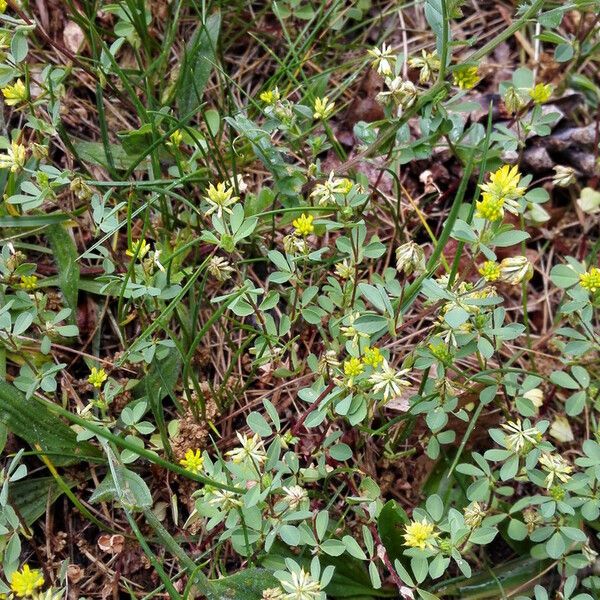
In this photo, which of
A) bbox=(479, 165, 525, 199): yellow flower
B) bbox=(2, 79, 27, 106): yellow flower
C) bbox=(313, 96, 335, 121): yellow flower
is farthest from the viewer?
bbox=(313, 96, 335, 121): yellow flower

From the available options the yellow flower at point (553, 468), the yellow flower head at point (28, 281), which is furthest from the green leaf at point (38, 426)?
the yellow flower at point (553, 468)

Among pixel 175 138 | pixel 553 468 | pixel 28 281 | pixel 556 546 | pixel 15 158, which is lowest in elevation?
pixel 556 546

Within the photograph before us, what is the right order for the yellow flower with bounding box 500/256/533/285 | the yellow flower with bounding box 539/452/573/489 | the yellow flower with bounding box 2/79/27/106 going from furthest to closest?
the yellow flower with bounding box 2/79/27/106 < the yellow flower with bounding box 539/452/573/489 < the yellow flower with bounding box 500/256/533/285

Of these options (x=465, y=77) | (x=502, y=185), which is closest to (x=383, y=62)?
(x=465, y=77)

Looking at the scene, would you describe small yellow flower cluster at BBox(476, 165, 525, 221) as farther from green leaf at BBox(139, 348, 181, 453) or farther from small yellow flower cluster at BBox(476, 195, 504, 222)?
green leaf at BBox(139, 348, 181, 453)

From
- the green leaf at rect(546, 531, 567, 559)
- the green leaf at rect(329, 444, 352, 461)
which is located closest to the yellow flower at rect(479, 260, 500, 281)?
the green leaf at rect(329, 444, 352, 461)

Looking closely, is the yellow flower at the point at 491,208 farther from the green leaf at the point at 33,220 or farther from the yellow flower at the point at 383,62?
the green leaf at the point at 33,220

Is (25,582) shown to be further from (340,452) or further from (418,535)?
(418,535)
